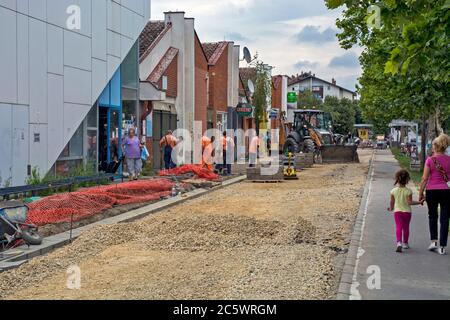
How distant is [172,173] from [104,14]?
6.05 meters

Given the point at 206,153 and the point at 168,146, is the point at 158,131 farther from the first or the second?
the point at 206,153

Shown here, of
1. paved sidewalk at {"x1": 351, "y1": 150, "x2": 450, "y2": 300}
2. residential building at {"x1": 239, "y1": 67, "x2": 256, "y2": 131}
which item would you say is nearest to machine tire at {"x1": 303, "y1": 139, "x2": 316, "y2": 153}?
residential building at {"x1": 239, "y1": 67, "x2": 256, "y2": 131}

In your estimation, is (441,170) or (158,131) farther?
(158,131)

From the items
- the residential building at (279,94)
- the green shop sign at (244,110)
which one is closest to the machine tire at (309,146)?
the green shop sign at (244,110)

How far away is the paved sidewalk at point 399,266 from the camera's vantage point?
7.31 meters

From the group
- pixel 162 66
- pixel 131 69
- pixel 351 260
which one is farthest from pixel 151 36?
pixel 351 260

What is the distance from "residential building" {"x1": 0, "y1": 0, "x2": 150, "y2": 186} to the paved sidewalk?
8548mm

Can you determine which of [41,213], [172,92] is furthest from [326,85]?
[41,213]

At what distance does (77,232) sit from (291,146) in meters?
28.4

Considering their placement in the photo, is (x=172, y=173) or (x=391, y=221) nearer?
(x=391, y=221)

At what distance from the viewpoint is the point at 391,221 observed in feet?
43.2

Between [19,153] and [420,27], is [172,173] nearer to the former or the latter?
[19,153]

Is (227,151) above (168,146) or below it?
below

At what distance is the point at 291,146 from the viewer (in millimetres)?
39406
